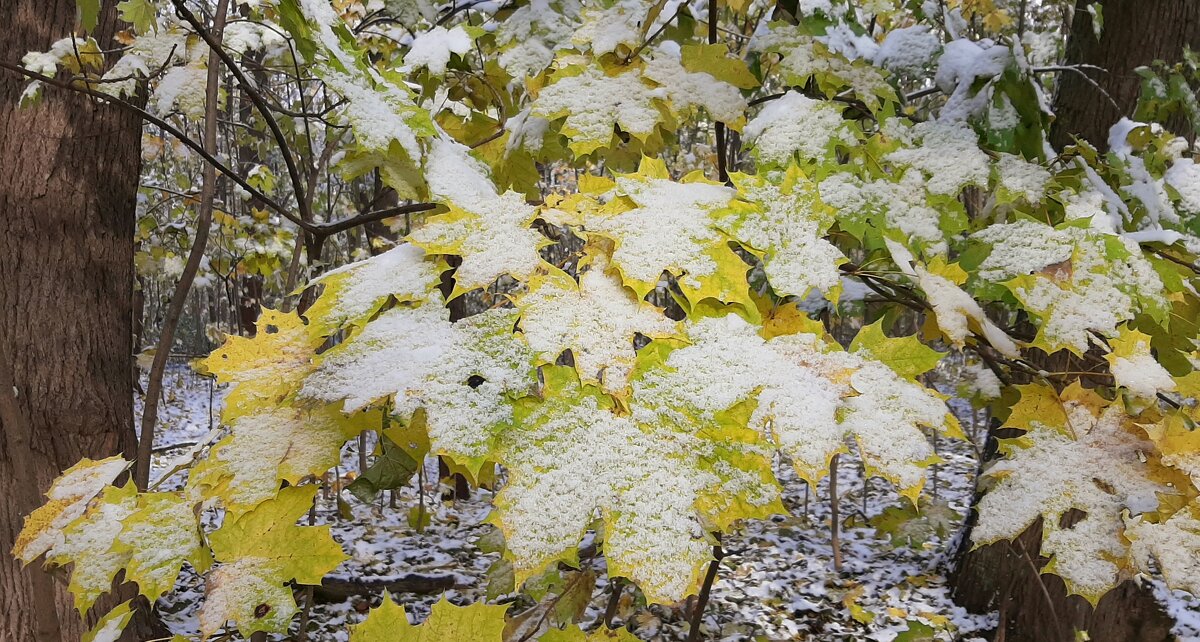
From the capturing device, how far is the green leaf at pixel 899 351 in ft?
2.34

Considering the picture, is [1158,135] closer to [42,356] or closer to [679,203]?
[679,203]

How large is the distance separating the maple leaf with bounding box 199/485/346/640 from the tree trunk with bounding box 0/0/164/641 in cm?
205

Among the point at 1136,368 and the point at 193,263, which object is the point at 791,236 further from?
the point at 193,263

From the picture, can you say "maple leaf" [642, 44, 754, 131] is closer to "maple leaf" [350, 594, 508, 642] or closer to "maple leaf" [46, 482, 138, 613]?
"maple leaf" [350, 594, 508, 642]

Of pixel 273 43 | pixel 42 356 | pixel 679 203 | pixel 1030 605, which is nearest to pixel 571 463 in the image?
pixel 679 203

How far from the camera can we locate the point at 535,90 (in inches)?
44.4

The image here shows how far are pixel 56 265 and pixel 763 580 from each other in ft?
13.9

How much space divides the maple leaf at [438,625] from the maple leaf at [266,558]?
0.28 ft

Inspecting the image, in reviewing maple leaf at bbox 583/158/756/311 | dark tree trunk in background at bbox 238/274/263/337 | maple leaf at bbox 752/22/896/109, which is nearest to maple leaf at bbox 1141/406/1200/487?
maple leaf at bbox 583/158/756/311

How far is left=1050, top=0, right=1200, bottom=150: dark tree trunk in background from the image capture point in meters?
2.20

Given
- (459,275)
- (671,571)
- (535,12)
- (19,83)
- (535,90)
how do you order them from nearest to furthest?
(671,571) < (459,275) < (535,90) < (535,12) < (19,83)

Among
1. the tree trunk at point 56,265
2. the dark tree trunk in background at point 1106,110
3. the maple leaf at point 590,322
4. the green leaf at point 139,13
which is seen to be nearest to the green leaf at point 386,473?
the maple leaf at point 590,322

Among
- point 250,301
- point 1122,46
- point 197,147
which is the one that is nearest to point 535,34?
point 197,147

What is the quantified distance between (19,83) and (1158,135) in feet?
10.8
